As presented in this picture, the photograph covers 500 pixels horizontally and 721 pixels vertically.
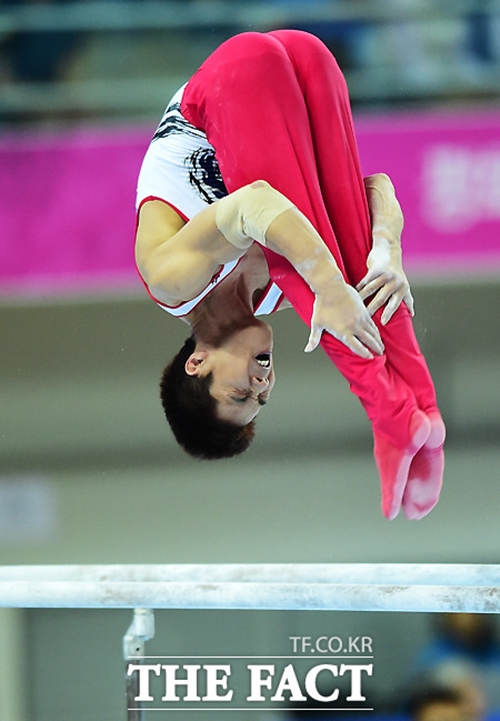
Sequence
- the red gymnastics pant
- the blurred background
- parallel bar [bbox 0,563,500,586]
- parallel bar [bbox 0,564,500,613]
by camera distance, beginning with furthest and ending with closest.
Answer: the blurred background, parallel bar [bbox 0,563,500,586], parallel bar [bbox 0,564,500,613], the red gymnastics pant

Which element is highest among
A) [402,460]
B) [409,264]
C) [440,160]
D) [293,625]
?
[440,160]

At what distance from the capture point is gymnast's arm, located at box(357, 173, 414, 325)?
2426 millimetres

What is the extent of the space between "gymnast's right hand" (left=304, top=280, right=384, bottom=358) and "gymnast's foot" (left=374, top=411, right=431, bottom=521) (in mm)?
239

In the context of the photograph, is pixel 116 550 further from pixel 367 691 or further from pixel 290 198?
pixel 290 198

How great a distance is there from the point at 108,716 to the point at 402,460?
3.08 meters

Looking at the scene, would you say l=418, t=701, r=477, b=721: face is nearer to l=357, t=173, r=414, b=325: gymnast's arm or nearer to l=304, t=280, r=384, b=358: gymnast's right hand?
l=357, t=173, r=414, b=325: gymnast's arm

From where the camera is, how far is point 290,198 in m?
2.43

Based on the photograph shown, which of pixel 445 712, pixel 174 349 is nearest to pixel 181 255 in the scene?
pixel 174 349

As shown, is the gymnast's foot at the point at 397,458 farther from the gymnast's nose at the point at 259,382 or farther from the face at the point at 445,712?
the face at the point at 445,712

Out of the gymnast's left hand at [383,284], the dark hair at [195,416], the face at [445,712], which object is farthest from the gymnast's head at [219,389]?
the face at [445,712]

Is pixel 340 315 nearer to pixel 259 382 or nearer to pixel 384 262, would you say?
pixel 384 262

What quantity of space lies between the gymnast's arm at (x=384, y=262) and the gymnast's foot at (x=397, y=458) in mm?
276

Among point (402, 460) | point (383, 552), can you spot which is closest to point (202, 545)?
point (383, 552)

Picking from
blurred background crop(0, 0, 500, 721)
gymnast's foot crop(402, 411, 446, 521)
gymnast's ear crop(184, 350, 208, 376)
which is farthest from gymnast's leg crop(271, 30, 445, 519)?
blurred background crop(0, 0, 500, 721)
